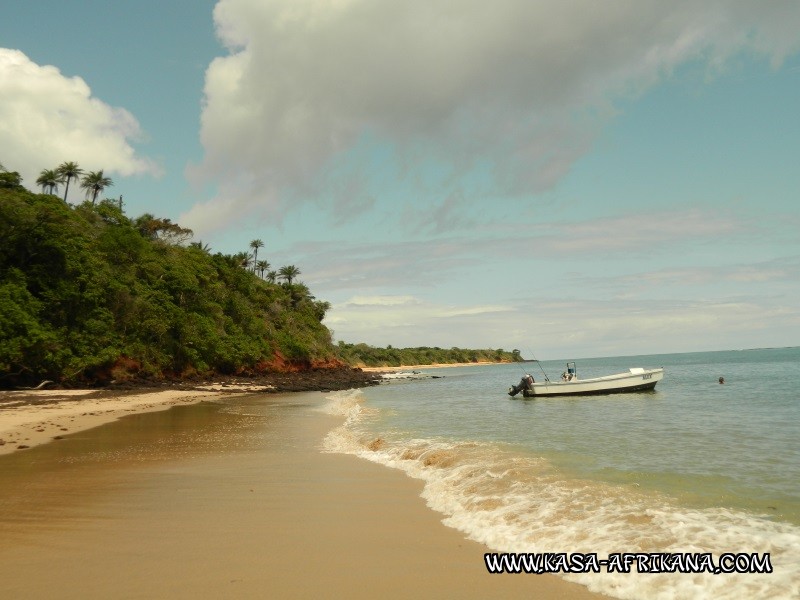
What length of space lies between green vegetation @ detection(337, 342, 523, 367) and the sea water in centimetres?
8188

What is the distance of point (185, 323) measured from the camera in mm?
43688

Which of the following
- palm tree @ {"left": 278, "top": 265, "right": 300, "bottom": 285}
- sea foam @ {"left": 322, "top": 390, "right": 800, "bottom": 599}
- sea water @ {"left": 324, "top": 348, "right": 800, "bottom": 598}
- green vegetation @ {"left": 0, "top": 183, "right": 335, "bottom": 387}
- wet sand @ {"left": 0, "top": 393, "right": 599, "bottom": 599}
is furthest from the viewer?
palm tree @ {"left": 278, "top": 265, "right": 300, "bottom": 285}

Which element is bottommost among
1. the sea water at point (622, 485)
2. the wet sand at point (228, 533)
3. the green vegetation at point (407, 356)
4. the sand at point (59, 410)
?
the sea water at point (622, 485)

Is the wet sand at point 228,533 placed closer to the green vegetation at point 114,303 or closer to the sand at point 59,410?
the sand at point 59,410

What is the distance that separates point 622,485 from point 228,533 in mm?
6154

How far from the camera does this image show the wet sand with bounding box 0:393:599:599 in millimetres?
4570

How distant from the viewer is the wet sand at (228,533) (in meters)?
4.57

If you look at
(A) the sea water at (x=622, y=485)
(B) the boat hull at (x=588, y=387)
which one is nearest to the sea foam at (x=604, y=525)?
(A) the sea water at (x=622, y=485)

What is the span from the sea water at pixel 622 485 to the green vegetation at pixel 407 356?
8188cm

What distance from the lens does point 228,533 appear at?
5984 millimetres

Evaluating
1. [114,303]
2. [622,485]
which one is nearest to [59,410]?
[114,303]

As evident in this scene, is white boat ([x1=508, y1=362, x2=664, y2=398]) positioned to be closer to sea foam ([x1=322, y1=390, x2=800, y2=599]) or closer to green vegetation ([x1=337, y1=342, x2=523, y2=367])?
sea foam ([x1=322, y1=390, x2=800, y2=599])

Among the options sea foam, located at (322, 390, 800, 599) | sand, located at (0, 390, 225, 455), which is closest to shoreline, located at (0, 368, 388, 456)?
sand, located at (0, 390, 225, 455)

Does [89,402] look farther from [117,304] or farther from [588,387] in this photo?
[588,387]
